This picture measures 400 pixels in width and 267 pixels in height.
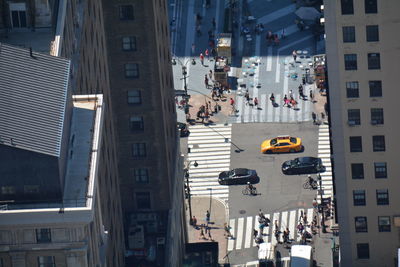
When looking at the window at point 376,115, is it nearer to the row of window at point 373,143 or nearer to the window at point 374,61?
the row of window at point 373,143

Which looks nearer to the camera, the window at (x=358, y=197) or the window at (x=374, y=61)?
the window at (x=374, y=61)

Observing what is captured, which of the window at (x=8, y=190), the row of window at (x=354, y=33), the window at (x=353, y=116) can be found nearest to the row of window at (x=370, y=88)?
the window at (x=353, y=116)

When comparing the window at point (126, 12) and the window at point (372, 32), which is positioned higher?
→ the window at point (126, 12)

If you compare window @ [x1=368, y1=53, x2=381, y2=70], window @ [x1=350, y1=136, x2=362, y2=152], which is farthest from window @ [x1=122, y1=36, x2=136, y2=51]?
window @ [x1=368, y1=53, x2=381, y2=70]

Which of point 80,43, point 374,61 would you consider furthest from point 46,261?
point 374,61

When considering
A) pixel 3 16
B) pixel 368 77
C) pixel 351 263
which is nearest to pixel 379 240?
pixel 351 263

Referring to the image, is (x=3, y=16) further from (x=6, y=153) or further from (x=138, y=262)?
(x=138, y=262)

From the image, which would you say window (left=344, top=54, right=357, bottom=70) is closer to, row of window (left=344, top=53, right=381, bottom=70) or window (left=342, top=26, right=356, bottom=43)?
row of window (left=344, top=53, right=381, bottom=70)
